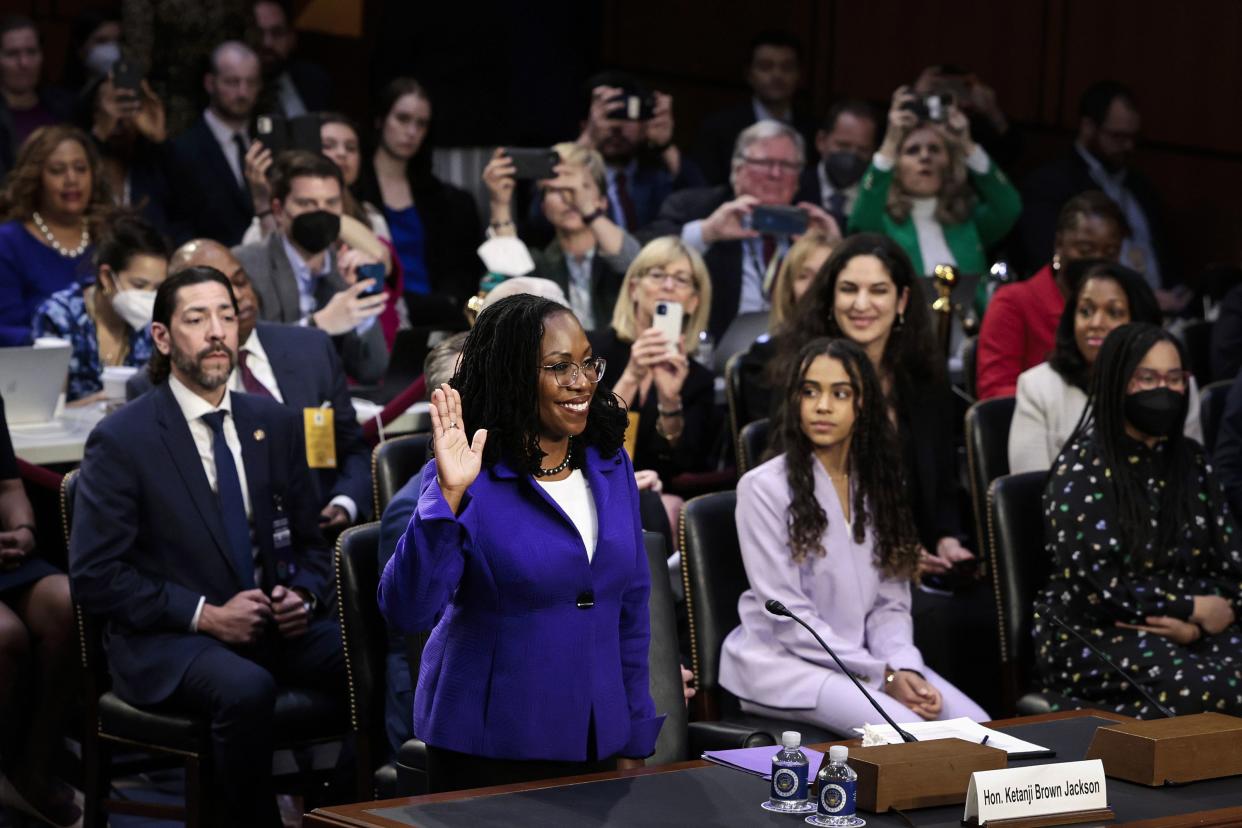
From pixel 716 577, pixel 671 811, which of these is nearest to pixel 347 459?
pixel 716 577

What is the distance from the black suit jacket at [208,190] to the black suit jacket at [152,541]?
295 cm

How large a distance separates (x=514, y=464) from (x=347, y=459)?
2.01 m

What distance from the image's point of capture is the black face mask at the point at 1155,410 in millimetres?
4035

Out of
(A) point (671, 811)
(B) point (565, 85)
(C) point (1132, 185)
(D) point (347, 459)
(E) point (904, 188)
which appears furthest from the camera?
(B) point (565, 85)

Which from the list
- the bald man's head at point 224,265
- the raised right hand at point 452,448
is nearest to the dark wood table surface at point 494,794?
the raised right hand at point 452,448

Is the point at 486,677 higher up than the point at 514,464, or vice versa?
the point at 514,464

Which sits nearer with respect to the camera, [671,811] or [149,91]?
[671,811]

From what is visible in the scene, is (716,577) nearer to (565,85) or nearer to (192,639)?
(192,639)

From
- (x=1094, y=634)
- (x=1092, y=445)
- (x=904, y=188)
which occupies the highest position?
(x=904, y=188)

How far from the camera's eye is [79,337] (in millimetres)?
5219

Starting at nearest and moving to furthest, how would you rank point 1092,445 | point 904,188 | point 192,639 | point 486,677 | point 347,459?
point 486,677 < point 192,639 < point 1092,445 < point 347,459 < point 904,188

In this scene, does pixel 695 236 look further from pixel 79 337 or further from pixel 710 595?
pixel 710 595

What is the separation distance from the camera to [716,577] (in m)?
3.79

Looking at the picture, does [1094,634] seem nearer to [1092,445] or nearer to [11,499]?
[1092,445]
